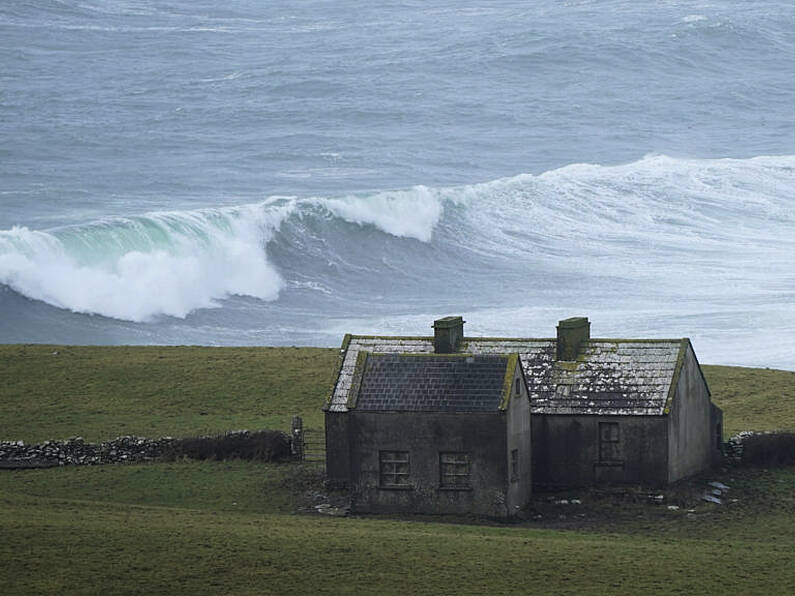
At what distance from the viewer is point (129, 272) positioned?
73.6m

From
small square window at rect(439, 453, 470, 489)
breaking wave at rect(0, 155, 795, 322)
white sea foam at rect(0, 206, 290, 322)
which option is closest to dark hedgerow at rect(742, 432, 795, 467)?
small square window at rect(439, 453, 470, 489)

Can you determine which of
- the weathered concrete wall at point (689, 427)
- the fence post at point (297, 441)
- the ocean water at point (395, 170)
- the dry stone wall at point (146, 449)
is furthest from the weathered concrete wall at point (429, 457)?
the ocean water at point (395, 170)

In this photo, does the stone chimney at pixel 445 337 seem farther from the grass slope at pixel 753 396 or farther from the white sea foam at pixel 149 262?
the white sea foam at pixel 149 262

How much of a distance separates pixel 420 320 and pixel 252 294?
10565mm

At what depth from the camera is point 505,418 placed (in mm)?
34719

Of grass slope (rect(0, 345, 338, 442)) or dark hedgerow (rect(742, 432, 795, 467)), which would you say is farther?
grass slope (rect(0, 345, 338, 442))

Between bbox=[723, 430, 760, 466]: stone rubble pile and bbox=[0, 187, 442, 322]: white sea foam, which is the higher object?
bbox=[0, 187, 442, 322]: white sea foam

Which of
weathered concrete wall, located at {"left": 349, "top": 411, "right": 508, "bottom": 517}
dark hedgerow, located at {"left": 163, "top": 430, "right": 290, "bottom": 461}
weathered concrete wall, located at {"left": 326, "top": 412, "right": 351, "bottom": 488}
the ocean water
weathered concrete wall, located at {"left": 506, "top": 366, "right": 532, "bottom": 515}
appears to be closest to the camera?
weathered concrete wall, located at {"left": 349, "top": 411, "right": 508, "bottom": 517}

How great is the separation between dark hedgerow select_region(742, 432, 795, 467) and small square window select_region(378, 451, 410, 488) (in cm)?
871

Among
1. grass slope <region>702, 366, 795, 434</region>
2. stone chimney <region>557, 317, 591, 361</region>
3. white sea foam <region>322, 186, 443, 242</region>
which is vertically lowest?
grass slope <region>702, 366, 795, 434</region>

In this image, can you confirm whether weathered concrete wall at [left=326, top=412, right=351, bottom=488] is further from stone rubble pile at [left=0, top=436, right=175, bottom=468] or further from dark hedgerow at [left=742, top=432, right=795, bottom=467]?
dark hedgerow at [left=742, top=432, right=795, bottom=467]

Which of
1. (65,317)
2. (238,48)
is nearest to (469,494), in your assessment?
(65,317)

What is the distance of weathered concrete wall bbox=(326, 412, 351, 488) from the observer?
37344mm

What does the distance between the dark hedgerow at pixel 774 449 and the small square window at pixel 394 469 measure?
871cm
